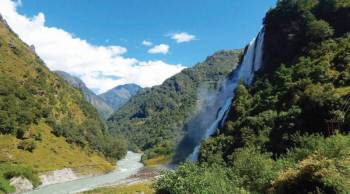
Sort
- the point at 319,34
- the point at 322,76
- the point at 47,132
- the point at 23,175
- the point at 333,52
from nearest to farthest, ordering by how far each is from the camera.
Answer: the point at 322,76 < the point at 333,52 < the point at 319,34 < the point at 23,175 < the point at 47,132

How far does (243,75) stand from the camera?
455 ft

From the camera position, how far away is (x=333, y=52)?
10138 cm

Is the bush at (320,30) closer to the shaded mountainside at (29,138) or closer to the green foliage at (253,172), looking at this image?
the green foliage at (253,172)

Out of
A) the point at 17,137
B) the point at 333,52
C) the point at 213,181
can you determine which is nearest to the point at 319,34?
the point at 333,52

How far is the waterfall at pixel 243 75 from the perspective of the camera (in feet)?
422

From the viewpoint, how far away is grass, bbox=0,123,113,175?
14288cm

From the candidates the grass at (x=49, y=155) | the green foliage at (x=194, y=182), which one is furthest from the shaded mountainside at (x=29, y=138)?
the green foliage at (x=194, y=182)

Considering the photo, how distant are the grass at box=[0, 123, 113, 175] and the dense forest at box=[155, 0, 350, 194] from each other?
66882 mm

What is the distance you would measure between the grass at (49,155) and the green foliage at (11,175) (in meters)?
10.4

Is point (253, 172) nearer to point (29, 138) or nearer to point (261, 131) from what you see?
point (261, 131)

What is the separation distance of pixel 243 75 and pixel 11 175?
76.0 meters

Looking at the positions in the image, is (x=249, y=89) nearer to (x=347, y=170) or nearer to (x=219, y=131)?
(x=219, y=131)

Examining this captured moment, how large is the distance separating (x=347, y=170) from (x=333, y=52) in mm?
74474

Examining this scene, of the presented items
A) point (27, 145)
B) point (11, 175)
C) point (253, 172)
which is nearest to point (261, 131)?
point (253, 172)
